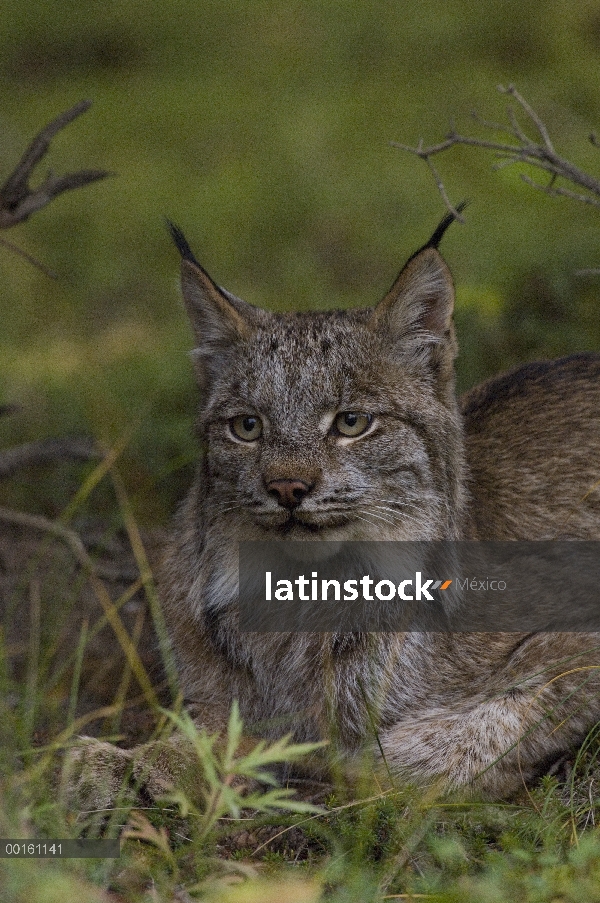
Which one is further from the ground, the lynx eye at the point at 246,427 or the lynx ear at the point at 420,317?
the lynx ear at the point at 420,317

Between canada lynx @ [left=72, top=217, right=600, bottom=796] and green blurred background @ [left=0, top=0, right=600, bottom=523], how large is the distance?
190cm

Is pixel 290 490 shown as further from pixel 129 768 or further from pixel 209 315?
pixel 129 768

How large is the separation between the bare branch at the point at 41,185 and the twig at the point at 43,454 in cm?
143

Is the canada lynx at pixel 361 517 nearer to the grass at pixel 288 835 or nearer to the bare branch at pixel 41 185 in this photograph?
the grass at pixel 288 835

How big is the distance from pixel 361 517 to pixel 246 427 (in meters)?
0.58

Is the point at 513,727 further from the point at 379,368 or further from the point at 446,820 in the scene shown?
the point at 379,368

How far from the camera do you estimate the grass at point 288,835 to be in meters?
2.96

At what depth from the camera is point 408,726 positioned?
4.31m

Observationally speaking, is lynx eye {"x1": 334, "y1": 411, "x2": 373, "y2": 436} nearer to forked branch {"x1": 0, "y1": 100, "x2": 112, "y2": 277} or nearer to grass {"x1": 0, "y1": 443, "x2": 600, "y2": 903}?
grass {"x1": 0, "y1": 443, "x2": 600, "y2": 903}

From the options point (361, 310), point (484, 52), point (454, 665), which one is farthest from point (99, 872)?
point (484, 52)

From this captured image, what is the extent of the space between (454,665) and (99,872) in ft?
5.87

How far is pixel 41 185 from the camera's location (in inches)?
204

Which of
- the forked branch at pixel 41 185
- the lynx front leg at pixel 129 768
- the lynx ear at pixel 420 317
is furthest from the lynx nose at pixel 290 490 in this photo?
the forked branch at pixel 41 185

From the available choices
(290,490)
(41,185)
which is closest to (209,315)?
(290,490)
